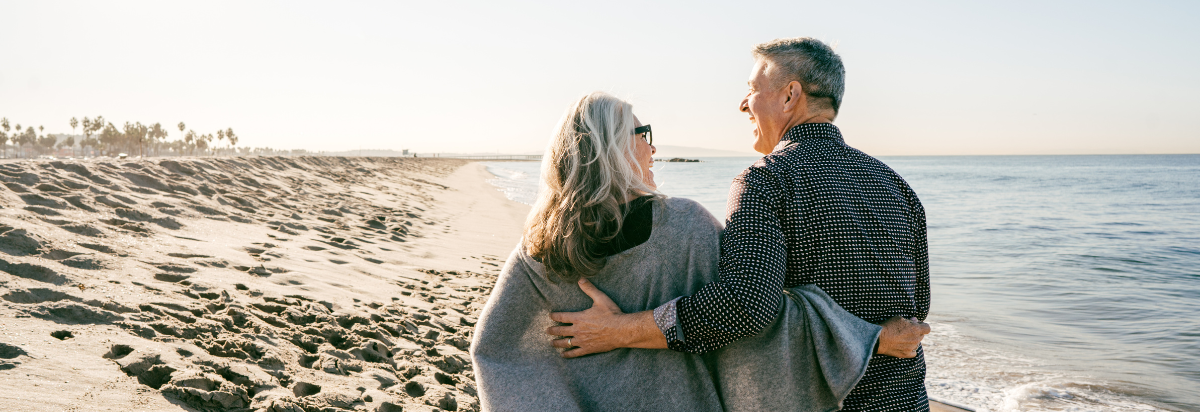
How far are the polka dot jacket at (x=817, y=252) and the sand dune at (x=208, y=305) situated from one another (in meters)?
2.10

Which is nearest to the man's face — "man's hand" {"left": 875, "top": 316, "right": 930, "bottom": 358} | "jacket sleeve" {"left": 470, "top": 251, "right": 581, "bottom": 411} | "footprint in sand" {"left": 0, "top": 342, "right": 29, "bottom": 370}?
"man's hand" {"left": 875, "top": 316, "right": 930, "bottom": 358}

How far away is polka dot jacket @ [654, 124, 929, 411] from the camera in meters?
1.54

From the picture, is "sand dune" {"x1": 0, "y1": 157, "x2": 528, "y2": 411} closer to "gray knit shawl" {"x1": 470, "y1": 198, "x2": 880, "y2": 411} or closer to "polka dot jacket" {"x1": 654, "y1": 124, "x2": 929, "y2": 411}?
"gray knit shawl" {"x1": 470, "y1": 198, "x2": 880, "y2": 411}

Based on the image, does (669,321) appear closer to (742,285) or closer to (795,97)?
(742,285)

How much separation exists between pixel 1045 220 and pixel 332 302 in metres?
19.3

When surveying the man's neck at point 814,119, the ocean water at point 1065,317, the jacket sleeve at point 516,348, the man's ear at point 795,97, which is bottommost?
the ocean water at point 1065,317

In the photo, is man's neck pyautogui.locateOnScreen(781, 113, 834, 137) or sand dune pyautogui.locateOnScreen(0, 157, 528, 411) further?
sand dune pyautogui.locateOnScreen(0, 157, 528, 411)

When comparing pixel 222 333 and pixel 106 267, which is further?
pixel 106 267

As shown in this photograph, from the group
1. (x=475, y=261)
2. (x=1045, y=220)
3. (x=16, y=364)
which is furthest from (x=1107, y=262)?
(x=16, y=364)

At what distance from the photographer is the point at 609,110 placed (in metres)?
1.79

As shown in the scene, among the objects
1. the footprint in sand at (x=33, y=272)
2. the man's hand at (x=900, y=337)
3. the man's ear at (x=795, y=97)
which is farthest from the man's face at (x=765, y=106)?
the footprint in sand at (x=33, y=272)

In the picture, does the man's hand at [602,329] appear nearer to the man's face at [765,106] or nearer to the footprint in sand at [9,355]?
the man's face at [765,106]

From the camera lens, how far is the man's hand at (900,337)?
169cm

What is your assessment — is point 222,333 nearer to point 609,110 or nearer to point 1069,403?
point 609,110
